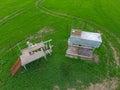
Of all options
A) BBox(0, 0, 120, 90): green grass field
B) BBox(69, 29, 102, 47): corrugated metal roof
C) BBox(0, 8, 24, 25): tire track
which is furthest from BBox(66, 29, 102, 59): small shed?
BBox(0, 8, 24, 25): tire track

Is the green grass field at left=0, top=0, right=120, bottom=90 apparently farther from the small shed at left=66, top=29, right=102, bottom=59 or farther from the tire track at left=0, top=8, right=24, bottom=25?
the small shed at left=66, top=29, right=102, bottom=59

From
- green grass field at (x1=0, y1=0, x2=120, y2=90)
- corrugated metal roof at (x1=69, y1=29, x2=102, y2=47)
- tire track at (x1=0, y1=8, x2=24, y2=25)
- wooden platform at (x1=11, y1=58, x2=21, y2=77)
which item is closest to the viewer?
green grass field at (x1=0, y1=0, x2=120, y2=90)

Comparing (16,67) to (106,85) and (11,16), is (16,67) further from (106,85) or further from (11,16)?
(11,16)

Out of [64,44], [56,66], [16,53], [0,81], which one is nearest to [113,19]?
[64,44]

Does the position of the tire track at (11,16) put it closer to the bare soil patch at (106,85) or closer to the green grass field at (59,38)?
the green grass field at (59,38)

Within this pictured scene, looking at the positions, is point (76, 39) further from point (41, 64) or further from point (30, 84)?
point (30, 84)
